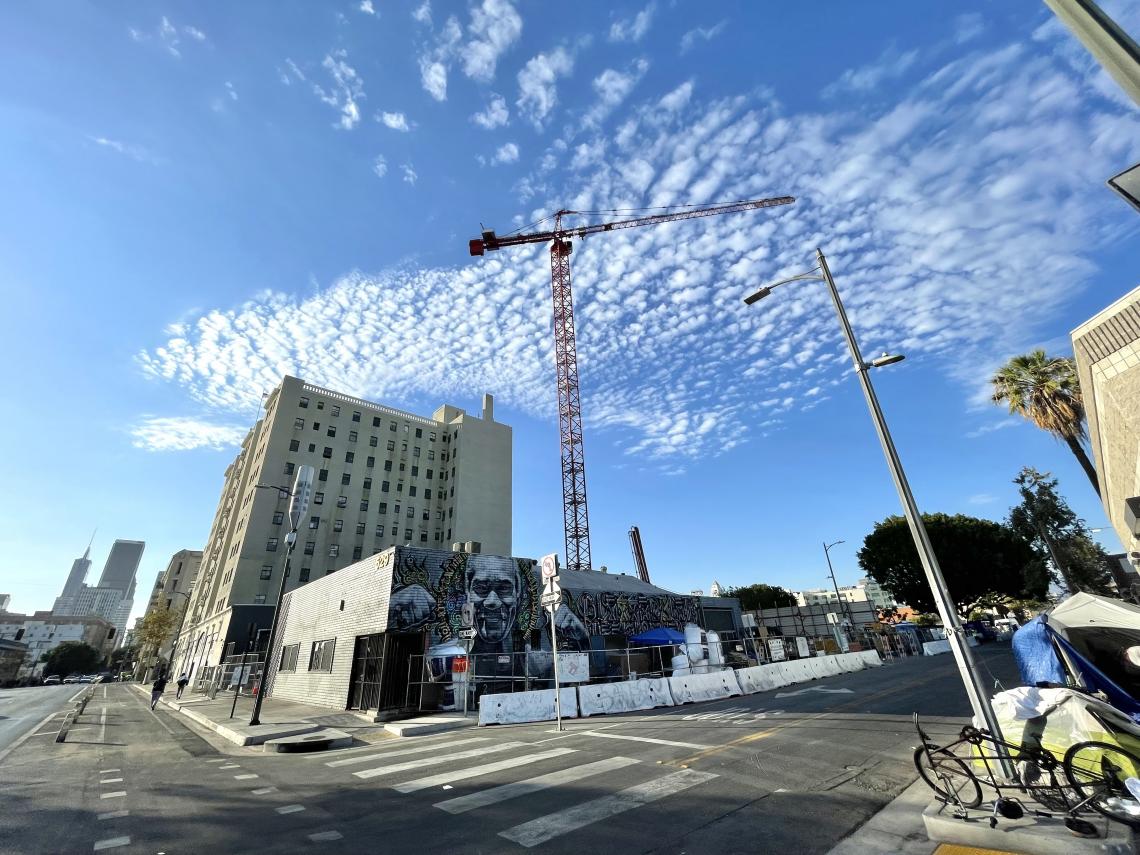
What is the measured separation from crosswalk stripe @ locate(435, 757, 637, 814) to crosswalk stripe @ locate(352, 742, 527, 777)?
2597 mm

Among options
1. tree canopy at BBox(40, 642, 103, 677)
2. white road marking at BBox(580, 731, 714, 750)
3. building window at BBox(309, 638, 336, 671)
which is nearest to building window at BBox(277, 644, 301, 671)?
building window at BBox(309, 638, 336, 671)

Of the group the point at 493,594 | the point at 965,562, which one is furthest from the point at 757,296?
the point at 965,562

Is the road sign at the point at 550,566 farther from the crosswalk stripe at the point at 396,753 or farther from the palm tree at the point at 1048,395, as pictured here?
the palm tree at the point at 1048,395

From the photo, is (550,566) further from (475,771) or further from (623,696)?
(475,771)

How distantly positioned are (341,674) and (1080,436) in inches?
1454

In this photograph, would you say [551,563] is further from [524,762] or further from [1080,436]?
[1080,436]

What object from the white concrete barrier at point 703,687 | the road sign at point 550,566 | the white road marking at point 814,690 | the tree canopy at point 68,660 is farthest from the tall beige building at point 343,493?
the tree canopy at point 68,660

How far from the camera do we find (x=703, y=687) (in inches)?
741

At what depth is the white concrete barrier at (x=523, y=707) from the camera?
49.9 ft

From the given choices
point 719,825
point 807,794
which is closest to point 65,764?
point 719,825

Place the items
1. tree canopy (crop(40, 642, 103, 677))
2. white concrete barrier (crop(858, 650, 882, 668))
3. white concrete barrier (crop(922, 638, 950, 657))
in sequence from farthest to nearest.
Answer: tree canopy (crop(40, 642, 103, 677)) → white concrete barrier (crop(922, 638, 950, 657)) → white concrete barrier (crop(858, 650, 882, 668))

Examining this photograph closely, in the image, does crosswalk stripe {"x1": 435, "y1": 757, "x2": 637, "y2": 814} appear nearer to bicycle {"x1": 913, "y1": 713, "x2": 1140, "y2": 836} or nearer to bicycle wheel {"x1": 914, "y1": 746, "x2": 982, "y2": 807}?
bicycle wheel {"x1": 914, "y1": 746, "x2": 982, "y2": 807}

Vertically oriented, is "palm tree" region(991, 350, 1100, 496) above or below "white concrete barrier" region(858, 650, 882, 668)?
above

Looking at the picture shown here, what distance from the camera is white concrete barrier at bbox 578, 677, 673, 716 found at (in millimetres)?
16438
